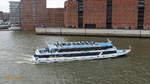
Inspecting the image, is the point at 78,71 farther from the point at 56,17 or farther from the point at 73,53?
the point at 56,17

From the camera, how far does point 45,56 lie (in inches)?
1449

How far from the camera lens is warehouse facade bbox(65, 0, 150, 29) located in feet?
287

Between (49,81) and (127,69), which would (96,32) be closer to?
(127,69)

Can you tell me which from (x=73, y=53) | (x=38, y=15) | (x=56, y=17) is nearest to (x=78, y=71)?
(x=73, y=53)

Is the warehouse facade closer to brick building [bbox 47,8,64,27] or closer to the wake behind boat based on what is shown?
brick building [bbox 47,8,64,27]

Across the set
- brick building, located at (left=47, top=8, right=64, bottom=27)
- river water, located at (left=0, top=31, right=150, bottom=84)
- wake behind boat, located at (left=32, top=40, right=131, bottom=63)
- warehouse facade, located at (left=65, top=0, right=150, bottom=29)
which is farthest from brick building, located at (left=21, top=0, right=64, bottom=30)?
river water, located at (left=0, top=31, right=150, bottom=84)

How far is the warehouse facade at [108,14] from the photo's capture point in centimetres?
8750

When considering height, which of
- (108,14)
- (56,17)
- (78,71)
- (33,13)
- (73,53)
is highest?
(33,13)

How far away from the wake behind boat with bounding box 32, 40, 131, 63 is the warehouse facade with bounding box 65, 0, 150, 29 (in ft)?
165

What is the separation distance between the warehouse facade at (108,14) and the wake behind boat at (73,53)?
50.2 metres

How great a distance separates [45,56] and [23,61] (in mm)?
3398

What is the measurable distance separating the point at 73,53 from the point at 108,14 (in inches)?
2286

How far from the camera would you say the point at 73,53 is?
38094mm

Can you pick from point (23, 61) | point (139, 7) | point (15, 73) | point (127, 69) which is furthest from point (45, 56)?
point (139, 7)
